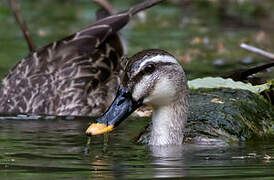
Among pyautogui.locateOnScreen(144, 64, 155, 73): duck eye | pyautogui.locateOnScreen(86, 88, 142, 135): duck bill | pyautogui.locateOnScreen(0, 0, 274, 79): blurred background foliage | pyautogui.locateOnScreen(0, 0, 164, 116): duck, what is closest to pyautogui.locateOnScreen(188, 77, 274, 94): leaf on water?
pyautogui.locateOnScreen(0, 0, 164, 116): duck

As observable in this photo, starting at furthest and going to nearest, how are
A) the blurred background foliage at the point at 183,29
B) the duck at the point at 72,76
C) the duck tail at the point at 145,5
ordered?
the blurred background foliage at the point at 183,29, the duck at the point at 72,76, the duck tail at the point at 145,5

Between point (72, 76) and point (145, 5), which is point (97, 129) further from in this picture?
point (72, 76)

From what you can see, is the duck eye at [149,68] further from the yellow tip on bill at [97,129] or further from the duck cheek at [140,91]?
the yellow tip on bill at [97,129]

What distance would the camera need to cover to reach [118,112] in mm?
6188

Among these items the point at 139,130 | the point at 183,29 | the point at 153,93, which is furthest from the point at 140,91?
the point at 183,29

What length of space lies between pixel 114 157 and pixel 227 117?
1481mm

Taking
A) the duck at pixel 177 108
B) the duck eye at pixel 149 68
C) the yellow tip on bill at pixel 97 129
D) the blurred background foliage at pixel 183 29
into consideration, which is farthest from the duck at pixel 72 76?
the yellow tip on bill at pixel 97 129

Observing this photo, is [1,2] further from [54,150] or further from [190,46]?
[54,150]

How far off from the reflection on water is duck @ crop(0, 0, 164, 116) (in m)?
1.20

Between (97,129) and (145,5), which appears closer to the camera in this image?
(97,129)

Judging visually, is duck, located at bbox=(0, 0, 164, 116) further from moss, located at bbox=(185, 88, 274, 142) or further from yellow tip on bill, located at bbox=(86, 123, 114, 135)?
yellow tip on bill, located at bbox=(86, 123, 114, 135)

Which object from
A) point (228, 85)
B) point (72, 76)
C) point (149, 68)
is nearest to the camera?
point (149, 68)

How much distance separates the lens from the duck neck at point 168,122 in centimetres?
674

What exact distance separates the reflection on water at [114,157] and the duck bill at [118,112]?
0.90 feet
